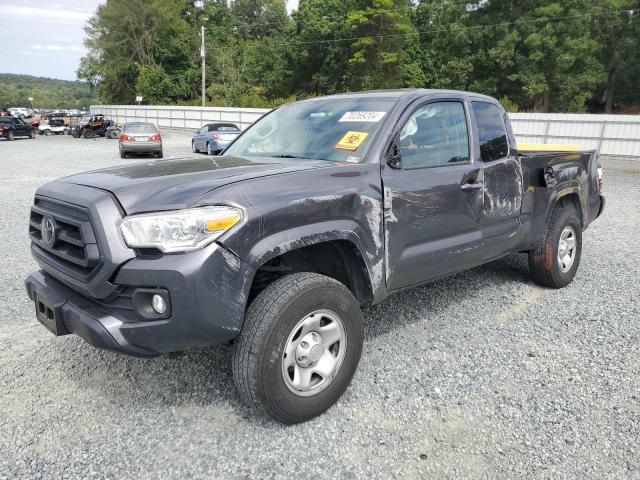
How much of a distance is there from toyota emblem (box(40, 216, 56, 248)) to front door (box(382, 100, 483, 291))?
76.0 inches

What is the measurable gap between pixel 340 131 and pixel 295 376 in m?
1.70

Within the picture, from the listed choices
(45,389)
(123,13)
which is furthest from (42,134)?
(45,389)

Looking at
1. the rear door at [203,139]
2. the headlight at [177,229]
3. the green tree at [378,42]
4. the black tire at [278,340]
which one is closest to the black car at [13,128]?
the rear door at [203,139]

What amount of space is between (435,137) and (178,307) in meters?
2.28

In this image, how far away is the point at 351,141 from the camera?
340 centimetres

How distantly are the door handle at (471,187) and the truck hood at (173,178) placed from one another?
1.13 meters

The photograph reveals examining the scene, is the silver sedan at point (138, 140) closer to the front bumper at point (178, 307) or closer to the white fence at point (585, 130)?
the white fence at point (585, 130)

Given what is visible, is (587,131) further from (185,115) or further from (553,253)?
(185,115)

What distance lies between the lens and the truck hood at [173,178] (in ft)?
8.35

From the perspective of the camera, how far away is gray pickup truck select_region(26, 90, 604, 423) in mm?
2471

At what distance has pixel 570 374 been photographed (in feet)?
11.2

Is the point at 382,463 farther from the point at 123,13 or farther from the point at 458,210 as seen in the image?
the point at 123,13

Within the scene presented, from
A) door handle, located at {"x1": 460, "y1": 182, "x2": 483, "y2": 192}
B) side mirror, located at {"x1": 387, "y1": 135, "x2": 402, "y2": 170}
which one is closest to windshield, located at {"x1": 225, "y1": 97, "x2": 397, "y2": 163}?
side mirror, located at {"x1": 387, "y1": 135, "x2": 402, "y2": 170}

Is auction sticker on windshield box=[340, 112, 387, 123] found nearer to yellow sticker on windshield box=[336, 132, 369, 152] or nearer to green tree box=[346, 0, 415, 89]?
yellow sticker on windshield box=[336, 132, 369, 152]
